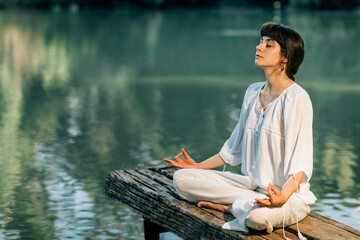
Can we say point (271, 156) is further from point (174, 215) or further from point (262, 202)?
point (174, 215)

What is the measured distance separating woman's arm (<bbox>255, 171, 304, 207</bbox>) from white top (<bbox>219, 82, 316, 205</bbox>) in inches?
1.2

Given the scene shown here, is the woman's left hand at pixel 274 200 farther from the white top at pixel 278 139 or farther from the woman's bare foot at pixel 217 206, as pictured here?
the woman's bare foot at pixel 217 206

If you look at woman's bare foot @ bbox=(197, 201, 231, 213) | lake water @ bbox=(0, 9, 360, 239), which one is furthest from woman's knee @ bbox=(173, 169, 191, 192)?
lake water @ bbox=(0, 9, 360, 239)

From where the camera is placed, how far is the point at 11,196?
5.10m

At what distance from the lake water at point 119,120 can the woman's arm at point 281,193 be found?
63.0 inches

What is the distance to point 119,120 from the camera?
7.95 metres

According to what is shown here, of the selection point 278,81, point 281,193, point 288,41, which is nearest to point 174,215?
point 281,193

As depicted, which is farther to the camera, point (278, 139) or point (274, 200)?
point (278, 139)

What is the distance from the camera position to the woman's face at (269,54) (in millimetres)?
3113

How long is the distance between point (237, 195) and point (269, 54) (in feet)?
2.10

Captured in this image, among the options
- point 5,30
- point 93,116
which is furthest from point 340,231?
point 5,30

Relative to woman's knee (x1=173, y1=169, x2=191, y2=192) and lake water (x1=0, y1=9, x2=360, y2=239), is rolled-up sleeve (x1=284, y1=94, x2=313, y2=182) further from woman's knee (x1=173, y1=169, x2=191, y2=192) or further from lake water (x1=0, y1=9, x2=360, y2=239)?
lake water (x1=0, y1=9, x2=360, y2=239)

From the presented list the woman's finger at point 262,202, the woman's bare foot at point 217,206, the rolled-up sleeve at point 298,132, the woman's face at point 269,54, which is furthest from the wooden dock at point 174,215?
the woman's face at point 269,54

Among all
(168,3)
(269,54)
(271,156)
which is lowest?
(271,156)
